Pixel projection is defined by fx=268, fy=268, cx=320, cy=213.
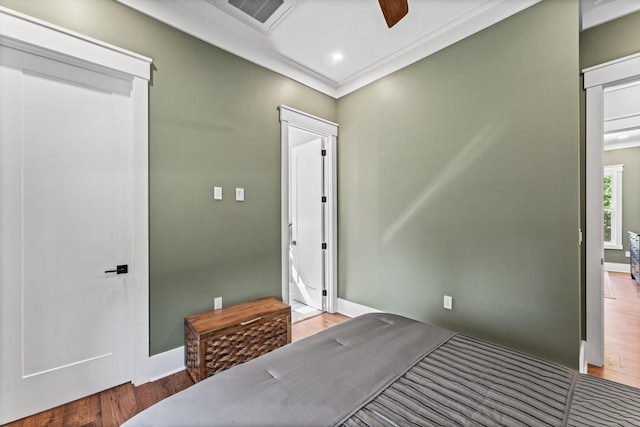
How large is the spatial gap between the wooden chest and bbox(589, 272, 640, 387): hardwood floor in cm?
247

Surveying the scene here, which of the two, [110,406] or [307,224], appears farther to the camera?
[307,224]

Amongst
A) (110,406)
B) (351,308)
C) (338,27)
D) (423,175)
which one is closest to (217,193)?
(110,406)

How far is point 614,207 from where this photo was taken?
236 inches

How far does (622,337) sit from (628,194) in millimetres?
5207

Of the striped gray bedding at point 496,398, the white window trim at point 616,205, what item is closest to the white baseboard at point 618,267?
the white window trim at point 616,205

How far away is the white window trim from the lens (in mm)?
5867

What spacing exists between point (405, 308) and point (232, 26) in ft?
10.2

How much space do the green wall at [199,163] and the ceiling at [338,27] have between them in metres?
0.13

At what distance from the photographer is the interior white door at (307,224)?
11.4 ft

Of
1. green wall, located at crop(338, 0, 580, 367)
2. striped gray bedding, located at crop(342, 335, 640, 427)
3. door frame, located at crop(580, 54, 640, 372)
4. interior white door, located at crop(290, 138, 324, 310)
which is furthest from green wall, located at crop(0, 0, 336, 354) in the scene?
door frame, located at crop(580, 54, 640, 372)

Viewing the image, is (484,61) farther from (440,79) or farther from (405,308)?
(405,308)

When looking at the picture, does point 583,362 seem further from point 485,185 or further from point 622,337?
point 485,185

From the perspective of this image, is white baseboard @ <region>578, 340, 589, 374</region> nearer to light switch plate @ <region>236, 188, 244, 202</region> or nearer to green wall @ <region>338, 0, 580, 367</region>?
green wall @ <region>338, 0, 580, 367</region>

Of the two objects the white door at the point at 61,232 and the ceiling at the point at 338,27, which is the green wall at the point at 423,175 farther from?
the white door at the point at 61,232
